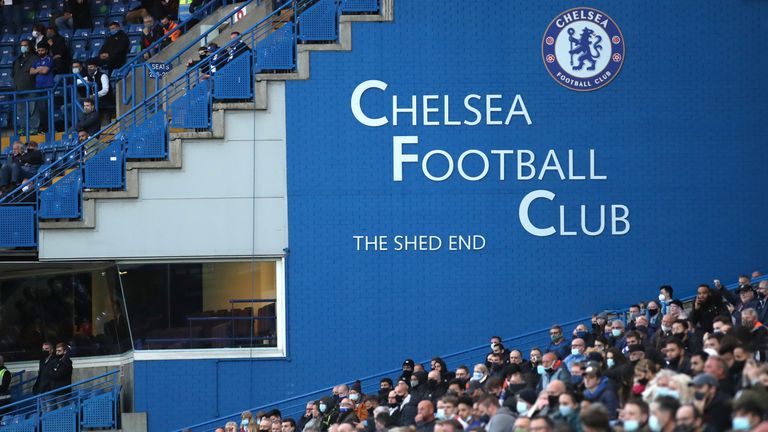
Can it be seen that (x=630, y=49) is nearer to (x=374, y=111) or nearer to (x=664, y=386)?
(x=374, y=111)

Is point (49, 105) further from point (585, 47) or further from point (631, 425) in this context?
point (631, 425)

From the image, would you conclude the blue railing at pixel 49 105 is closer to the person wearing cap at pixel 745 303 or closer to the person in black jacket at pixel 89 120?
the person in black jacket at pixel 89 120

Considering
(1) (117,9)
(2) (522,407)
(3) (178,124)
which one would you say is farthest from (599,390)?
(1) (117,9)

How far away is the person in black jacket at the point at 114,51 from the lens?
25.3 meters

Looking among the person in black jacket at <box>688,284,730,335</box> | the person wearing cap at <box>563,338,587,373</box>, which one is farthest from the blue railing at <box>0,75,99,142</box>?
the person in black jacket at <box>688,284,730,335</box>

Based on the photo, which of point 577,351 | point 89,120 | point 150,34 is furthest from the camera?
point 150,34

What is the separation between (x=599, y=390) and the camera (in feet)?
44.7

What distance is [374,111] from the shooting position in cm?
2212

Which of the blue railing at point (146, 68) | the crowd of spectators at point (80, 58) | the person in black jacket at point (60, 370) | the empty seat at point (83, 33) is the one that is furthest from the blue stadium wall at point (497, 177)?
the empty seat at point (83, 33)

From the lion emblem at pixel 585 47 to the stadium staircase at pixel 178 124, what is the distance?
289 centimetres

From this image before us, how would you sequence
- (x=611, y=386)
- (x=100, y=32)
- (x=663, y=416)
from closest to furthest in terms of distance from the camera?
(x=663, y=416) → (x=611, y=386) → (x=100, y=32)

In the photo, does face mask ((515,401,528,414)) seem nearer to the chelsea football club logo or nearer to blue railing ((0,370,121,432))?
the chelsea football club logo

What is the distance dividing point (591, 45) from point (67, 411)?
9984 mm

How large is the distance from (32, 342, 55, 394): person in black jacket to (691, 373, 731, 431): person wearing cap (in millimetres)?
12998
